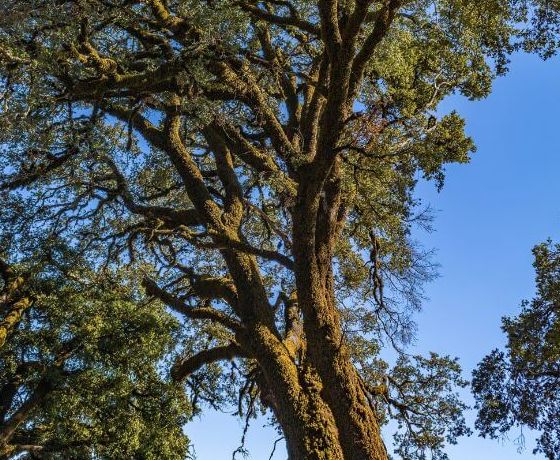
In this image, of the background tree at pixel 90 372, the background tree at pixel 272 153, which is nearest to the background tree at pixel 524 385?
the background tree at pixel 272 153

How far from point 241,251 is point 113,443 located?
20.5 ft

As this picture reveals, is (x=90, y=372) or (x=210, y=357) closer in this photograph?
(x=210, y=357)

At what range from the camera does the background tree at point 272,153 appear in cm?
851

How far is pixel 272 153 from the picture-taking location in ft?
43.2

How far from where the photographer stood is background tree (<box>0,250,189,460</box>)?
12.4 metres

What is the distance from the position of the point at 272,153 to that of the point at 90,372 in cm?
643

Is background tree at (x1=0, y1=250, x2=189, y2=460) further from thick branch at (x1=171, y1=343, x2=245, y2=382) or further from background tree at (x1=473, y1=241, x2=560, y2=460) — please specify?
background tree at (x1=473, y1=241, x2=560, y2=460)

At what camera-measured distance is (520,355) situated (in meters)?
11.2

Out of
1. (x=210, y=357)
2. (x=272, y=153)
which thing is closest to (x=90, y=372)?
(x=210, y=357)

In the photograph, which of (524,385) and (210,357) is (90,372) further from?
(524,385)

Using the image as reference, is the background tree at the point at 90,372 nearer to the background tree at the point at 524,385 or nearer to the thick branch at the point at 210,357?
the thick branch at the point at 210,357

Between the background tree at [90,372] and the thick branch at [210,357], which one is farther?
the background tree at [90,372]

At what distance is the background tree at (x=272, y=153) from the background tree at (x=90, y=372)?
46.5 inches

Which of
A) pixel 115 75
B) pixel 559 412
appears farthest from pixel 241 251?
pixel 559 412
